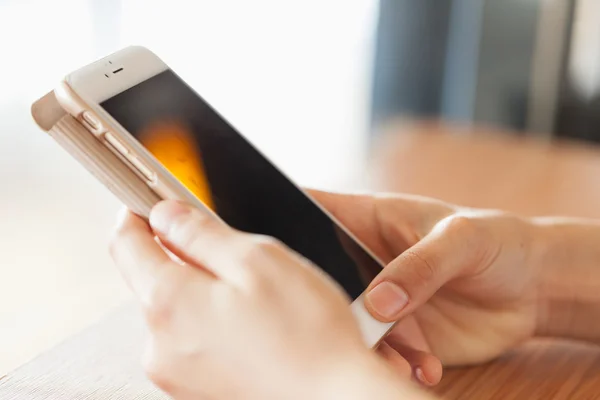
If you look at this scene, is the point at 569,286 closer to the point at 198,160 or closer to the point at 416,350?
the point at 416,350

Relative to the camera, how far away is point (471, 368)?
59 cm

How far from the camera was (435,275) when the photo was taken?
1.77ft

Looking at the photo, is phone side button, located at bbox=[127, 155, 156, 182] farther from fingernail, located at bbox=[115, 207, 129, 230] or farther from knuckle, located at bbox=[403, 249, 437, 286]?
knuckle, located at bbox=[403, 249, 437, 286]

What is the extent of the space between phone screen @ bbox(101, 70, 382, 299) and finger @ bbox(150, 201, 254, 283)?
2.0 inches

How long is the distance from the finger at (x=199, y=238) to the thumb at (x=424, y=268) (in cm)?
14

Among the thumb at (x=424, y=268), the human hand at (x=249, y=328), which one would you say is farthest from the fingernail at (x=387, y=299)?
the human hand at (x=249, y=328)

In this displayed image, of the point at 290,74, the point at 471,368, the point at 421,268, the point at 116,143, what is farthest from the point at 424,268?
the point at 290,74

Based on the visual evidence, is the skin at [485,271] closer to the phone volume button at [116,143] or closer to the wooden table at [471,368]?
the wooden table at [471,368]

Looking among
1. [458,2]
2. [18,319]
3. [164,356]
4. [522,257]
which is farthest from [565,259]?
[458,2]

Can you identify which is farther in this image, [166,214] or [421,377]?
[421,377]

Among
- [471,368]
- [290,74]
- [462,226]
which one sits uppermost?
[462,226]

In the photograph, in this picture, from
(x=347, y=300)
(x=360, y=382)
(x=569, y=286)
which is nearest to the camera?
(x=360, y=382)

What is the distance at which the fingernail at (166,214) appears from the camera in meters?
0.44

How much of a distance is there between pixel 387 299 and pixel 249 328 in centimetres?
15
